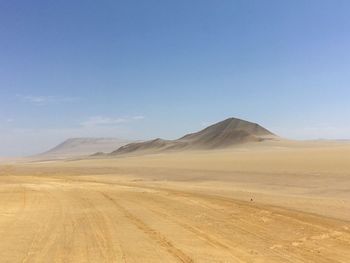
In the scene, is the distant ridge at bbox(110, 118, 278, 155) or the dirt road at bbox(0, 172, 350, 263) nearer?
the dirt road at bbox(0, 172, 350, 263)

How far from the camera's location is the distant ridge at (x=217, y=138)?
108000 mm

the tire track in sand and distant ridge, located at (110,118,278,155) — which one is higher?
distant ridge, located at (110,118,278,155)

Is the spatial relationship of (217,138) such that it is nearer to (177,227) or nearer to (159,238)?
(177,227)

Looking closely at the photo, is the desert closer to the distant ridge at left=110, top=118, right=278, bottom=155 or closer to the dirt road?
the dirt road

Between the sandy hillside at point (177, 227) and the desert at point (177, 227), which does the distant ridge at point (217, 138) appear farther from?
the desert at point (177, 227)

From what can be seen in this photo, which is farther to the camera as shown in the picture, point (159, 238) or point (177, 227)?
point (177, 227)

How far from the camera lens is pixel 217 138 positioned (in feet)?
368

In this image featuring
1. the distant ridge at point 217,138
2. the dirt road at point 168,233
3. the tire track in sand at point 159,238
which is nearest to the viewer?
the tire track in sand at point 159,238

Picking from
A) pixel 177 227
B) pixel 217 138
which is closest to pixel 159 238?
pixel 177 227

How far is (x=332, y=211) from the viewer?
1396 centimetres

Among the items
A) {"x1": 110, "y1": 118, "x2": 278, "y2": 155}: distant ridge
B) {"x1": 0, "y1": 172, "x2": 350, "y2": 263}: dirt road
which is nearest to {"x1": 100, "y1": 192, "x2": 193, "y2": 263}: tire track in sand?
{"x1": 0, "y1": 172, "x2": 350, "y2": 263}: dirt road

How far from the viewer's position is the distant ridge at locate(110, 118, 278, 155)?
108 metres

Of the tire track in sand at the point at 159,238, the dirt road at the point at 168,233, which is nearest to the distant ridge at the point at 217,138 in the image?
the dirt road at the point at 168,233

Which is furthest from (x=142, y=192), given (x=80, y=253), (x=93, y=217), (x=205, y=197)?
(x=80, y=253)
